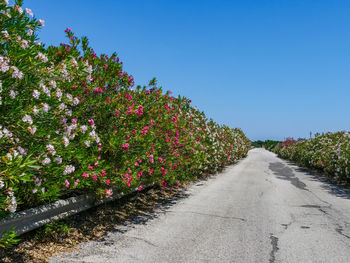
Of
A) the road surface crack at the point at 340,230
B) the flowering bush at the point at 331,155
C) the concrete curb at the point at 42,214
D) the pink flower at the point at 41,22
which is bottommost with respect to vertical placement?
the road surface crack at the point at 340,230

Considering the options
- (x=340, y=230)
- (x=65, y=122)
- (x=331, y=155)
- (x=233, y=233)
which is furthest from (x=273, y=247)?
(x=331, y=155)

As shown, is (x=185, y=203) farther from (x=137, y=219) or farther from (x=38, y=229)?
(x=38, y=229)

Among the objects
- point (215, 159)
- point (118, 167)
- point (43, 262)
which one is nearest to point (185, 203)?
point (118, 167)

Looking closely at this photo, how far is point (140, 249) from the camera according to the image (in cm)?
486

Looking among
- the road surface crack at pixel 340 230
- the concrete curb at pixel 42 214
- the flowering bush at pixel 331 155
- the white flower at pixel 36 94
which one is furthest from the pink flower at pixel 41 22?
the flowering bush at pixel 331 155

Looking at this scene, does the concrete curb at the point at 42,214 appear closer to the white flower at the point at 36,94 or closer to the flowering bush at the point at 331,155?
the white flower at the point at 36,94

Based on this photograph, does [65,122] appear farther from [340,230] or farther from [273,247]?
[340,230]

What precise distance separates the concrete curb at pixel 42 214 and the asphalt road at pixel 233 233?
2.18ft

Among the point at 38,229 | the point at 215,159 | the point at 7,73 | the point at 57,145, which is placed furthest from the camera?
the point at 215,159

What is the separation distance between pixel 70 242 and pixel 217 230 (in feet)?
9.61

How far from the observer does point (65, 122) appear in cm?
455

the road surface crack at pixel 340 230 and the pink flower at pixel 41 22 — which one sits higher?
the pink flower at pixel 41 22

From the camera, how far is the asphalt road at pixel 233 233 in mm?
4672

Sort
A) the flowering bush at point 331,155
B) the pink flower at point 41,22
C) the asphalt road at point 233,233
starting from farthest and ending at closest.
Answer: the flowering bush at point 331,155 → the asphalt road at point 233,233 → the pink flower at point 41,22
